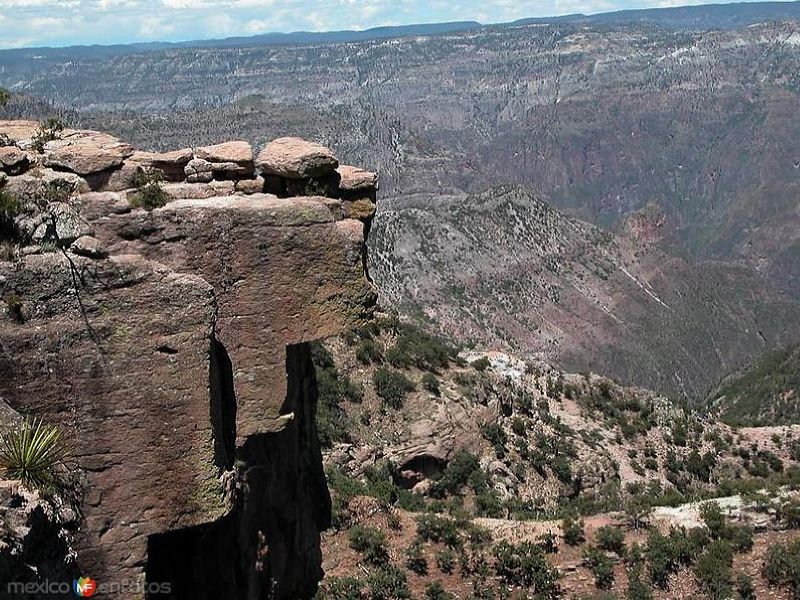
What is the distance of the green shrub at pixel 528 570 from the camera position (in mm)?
21406

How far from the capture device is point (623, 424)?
139 ft

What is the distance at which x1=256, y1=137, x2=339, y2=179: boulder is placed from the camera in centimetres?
1577

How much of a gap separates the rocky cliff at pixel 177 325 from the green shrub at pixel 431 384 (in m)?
17.4

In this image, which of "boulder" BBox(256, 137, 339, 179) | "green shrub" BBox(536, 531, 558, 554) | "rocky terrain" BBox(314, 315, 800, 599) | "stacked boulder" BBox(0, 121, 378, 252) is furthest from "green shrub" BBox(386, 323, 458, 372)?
"boulder" BBox(256, 137, 339, 179)

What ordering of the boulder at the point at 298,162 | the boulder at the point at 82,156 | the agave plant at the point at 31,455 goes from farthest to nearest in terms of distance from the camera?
1. the boulder at the point at 298,162
2. the boulder at the point at 82,156
3. the agave plant at the point at 31,455

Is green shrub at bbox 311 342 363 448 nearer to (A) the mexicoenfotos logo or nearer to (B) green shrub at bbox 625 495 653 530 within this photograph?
(B) green shrub at bbox 625 495 653 530

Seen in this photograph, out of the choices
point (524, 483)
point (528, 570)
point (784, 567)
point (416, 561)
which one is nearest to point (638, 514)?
point (784, 567)

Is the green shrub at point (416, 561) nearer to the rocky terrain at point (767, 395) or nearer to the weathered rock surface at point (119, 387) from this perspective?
the weathered rock surface at point (119, 387)

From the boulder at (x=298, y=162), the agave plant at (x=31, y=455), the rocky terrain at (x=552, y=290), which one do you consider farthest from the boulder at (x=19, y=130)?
the rocky terrain at (x=552, y=290)

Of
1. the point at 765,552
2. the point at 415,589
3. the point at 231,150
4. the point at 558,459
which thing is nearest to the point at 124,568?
the point at 231,150

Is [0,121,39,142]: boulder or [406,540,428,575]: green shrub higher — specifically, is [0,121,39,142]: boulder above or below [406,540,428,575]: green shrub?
above

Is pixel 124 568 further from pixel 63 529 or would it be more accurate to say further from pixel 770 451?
pixel 770 451

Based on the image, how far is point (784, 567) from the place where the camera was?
69.1ft

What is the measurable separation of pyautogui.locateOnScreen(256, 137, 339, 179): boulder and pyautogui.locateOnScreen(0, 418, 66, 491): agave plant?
21.5ft
